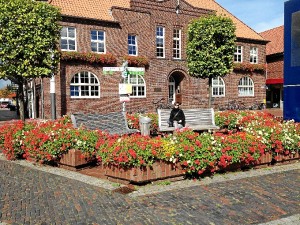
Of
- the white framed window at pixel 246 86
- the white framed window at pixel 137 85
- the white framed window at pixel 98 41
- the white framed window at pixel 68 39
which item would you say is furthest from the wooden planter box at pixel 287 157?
the white framed window at pixel 246 86

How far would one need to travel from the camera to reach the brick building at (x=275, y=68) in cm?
3297

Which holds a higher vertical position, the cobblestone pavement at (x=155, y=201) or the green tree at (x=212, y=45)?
the green tree at (x=212, y=45)

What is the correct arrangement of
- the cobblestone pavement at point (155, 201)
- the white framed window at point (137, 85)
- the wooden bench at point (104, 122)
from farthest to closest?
the white framed window at point (137, 85) < the wooden bench at point (104, 122) < the cobblestone pavement at point (155, 201)

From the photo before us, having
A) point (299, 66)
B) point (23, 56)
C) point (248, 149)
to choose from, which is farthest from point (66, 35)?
point (248, 149)

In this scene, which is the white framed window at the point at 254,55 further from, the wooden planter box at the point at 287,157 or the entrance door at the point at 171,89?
the wooden planter box at the point at 287,157

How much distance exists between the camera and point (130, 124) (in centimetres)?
1116

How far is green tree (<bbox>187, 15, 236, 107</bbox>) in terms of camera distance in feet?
58.0

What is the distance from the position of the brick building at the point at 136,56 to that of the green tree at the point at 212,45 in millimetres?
6241

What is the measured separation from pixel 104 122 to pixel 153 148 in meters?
4.13

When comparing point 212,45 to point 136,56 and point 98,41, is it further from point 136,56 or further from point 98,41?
point 98,41

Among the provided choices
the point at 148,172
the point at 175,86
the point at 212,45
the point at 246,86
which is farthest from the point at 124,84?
the point at 246,86

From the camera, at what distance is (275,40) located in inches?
1384

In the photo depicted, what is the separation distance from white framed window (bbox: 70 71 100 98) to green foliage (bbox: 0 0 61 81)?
10.3 m

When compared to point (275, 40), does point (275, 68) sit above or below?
below
